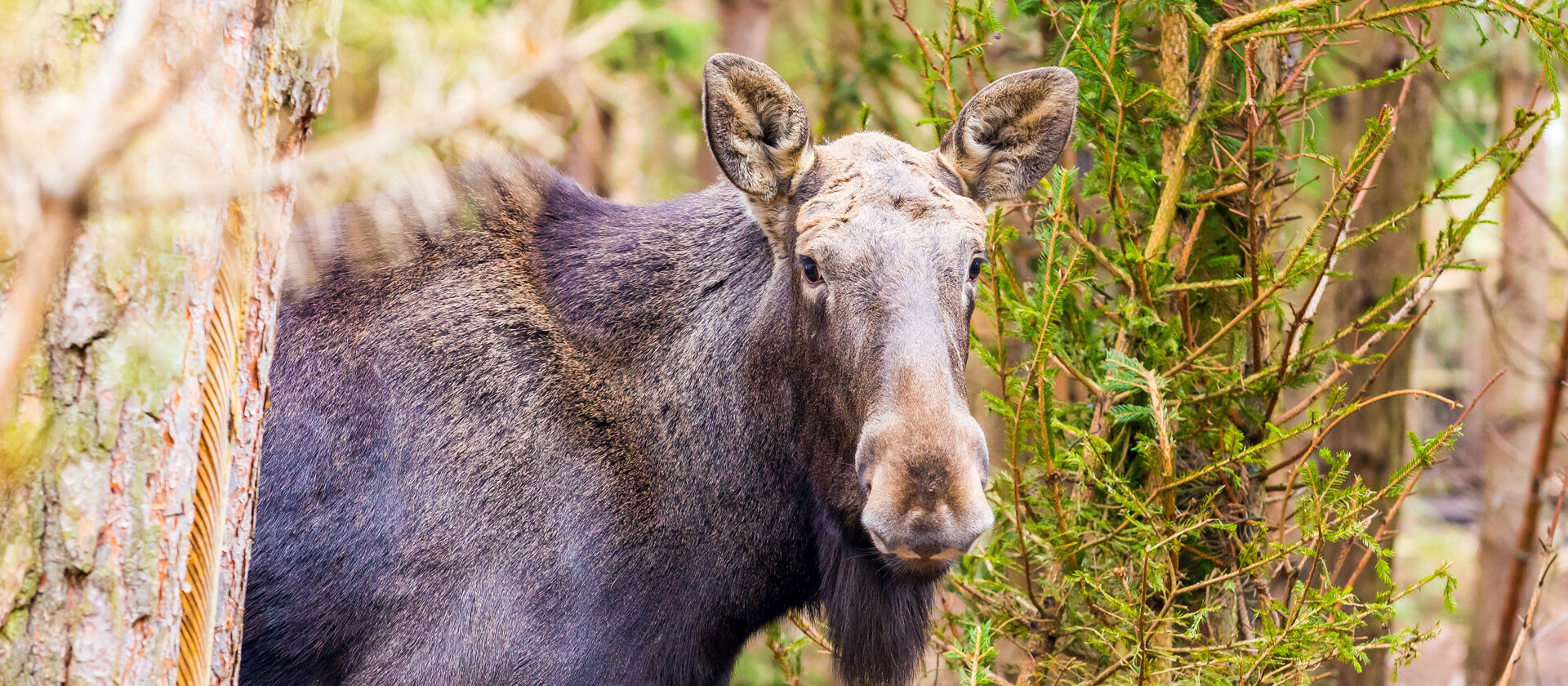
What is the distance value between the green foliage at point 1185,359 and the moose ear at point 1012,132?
0.56 feet

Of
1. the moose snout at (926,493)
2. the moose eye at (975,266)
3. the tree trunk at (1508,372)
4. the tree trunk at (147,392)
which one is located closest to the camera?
the tree trunk at (147,392)

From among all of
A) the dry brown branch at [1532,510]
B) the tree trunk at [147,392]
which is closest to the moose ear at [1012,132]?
the tree trunk at [147,392]

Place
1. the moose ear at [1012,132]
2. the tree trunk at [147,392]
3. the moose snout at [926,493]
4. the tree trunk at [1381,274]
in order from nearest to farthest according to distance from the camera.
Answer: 1. the tree trunk at [147,392]
2. the moose snout at [926,493]
3. the moose ear at [1012,132]
4. the tree trunk at [1381,274]

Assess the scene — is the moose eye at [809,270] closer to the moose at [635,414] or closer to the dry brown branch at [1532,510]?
the moose at [635,414]

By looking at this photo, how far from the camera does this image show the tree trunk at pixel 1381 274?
20.6 ft

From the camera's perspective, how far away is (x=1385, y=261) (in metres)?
6.55

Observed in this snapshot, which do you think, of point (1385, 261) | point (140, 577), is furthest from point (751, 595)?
point (1385, 261)

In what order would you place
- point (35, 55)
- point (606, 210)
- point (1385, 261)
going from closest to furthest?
point (35, 55)
point (606, 210)
point (1385, 261)

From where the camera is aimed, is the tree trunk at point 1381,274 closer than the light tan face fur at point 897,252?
No

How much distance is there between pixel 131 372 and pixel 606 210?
2595 mm

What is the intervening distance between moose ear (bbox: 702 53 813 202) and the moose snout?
117cm

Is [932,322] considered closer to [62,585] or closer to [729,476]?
[729,476]

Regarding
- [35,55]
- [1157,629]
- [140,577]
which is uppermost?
[35,55]

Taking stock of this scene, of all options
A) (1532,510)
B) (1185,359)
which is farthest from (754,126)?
(1532,510)
